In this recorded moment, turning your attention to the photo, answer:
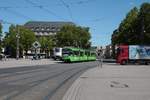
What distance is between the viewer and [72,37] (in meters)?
164

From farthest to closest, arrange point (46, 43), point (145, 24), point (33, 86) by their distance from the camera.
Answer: point (46, 43) < point (145, 24) < point (33, 86)

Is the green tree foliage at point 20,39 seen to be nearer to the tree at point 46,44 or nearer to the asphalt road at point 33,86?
the tree at point 46,44

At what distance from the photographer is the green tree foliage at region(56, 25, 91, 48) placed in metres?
164

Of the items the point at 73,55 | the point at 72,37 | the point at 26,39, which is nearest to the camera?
the point at 73,55

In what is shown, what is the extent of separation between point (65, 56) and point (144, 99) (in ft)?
200

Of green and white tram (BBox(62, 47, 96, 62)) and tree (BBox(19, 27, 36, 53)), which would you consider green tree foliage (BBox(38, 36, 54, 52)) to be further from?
green and white tram (BBox(62, 47, 96, 62))

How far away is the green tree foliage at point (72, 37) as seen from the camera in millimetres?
164250

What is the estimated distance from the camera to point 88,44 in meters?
176

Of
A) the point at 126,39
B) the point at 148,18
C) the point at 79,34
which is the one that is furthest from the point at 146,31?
the point at 79,34

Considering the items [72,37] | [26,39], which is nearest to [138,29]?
[26,39]

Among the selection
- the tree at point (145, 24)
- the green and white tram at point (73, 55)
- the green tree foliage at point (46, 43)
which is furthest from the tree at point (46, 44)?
the tree at point (145, 24)

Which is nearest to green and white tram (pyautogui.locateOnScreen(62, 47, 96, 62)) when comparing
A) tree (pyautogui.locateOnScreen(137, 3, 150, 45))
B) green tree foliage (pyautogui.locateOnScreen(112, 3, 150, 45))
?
green tree foliage (pyautogui.locateOnScreen(112, 3, 150, 45))

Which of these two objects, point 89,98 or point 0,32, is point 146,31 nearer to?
point 0,32

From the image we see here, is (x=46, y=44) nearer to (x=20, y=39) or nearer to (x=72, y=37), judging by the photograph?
(x=72, y=37)
